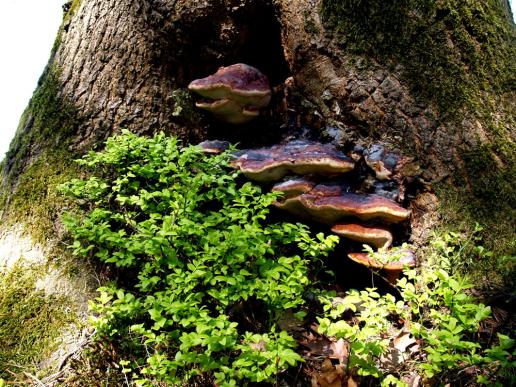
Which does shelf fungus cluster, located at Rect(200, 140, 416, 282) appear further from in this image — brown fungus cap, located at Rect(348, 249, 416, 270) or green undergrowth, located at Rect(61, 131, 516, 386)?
green undergrowth, located at Rect(61, 131, 516, 386)

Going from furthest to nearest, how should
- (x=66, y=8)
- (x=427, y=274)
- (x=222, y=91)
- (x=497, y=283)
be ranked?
1. (x=66, y=8)
2. (x=222, y=91)
3. (x=497, y=283)
4. (x=427, y=274)

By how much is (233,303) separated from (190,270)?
12.6 inches

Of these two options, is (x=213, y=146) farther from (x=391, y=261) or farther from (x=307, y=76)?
(x=391, y=261)

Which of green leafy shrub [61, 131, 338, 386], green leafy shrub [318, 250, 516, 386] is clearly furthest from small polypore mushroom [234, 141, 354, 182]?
green leafy shrub [318, 250, 516, 386]

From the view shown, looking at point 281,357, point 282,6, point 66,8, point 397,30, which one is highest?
point 66,8

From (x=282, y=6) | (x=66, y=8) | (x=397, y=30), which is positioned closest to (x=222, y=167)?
(x=282, y=6)

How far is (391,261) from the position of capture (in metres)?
2.84

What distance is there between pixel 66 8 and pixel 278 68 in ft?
6.81

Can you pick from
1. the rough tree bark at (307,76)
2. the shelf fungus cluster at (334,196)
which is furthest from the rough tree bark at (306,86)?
the shelf fungus cluster at (334,196)

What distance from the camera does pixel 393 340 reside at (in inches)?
112

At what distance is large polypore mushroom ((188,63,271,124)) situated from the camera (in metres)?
3.40

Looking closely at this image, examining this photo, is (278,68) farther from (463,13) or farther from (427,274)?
(427,274)

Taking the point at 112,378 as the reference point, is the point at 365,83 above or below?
above

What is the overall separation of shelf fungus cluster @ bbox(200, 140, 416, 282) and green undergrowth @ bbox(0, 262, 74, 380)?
5.30 feet
